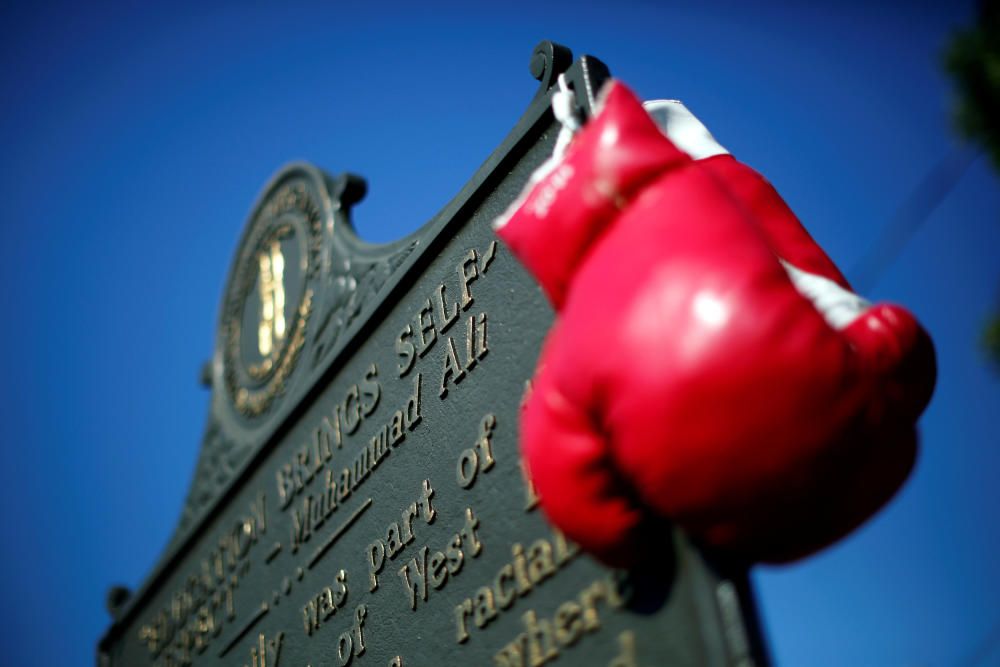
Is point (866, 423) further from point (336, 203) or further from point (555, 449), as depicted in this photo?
point (336, 203)

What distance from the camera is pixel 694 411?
5.55 feet

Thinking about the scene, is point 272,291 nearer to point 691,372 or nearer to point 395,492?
point 395,492

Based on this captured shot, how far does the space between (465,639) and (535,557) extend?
35cm

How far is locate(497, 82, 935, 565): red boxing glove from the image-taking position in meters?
1.69

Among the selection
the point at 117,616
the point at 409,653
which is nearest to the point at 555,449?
the point at 409,653

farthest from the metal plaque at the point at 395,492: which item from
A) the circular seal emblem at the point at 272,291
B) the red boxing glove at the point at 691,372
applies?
the red boxing glove at the point at 691,372

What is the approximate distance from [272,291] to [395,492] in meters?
1.80

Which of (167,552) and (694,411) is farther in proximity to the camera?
(167,552)

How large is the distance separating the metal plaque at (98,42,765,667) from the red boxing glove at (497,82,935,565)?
0.62ft

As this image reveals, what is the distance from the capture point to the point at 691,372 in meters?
1.69

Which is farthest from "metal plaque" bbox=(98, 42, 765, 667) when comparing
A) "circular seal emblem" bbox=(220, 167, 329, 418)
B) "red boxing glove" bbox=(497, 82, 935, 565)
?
"red boxing glove" bbox=(497, 82, 935, 565)

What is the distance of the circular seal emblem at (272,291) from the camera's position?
14.3 ft

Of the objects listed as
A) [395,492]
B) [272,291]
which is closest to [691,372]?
[395,492]

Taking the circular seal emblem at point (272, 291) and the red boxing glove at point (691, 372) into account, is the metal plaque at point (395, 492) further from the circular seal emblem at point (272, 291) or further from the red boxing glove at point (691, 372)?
the red boxing glove at point (691, 372)
